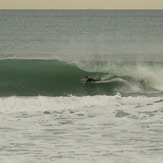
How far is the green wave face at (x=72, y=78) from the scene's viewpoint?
24953 millimetres

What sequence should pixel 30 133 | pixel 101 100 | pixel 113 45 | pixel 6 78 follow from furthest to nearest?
1. pixel 113 45
2. pixel 6 78
3. pixel 101 100
4. pixel 30 133

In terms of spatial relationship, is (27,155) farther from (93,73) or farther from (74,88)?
(93,73)

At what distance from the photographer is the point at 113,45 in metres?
47.5

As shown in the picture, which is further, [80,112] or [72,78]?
[72,78]

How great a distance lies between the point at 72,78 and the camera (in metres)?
27.8

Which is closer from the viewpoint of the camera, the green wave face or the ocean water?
the ocean water

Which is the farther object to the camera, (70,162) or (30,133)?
(30,133)

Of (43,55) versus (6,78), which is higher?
(43,55)

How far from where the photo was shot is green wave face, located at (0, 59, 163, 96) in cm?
2495

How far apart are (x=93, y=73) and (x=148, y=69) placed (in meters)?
3.04

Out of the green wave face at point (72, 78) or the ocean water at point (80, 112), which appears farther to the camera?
the green wave face at point (72, 78)

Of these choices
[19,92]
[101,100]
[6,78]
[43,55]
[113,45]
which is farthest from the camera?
[113,45]

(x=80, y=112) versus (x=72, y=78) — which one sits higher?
(x=72, y=78)

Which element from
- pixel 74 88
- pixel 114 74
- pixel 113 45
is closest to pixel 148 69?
pixel 114 74
